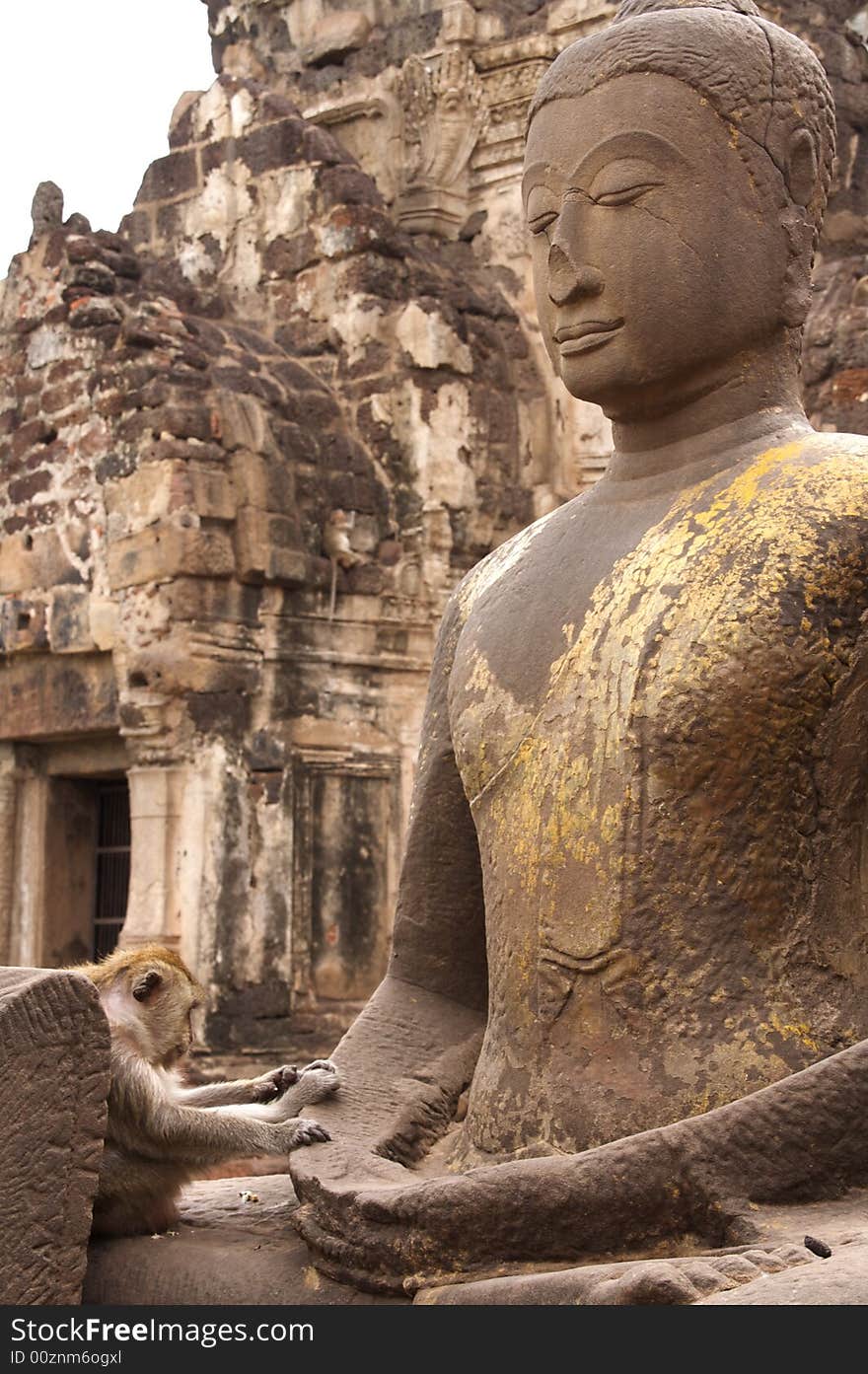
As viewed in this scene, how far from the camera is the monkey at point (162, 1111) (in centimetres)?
316

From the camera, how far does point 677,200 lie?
9.72ft

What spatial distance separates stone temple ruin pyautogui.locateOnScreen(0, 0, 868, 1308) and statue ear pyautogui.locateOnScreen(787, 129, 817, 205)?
569 centimetres

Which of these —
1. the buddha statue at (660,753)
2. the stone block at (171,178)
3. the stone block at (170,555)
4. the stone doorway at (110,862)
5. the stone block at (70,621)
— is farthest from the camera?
the stone block at (171,178)

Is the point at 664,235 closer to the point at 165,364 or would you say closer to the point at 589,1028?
the point at 589,1028

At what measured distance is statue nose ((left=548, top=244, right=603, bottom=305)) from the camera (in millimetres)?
3000

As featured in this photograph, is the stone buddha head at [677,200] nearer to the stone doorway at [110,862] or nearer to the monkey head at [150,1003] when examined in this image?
the monkey head at [150,1003]

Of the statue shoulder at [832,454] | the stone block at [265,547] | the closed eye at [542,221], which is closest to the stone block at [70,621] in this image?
the stone block at [265,547]

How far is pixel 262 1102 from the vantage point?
11.3 feet

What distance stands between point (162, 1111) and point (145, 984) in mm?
247

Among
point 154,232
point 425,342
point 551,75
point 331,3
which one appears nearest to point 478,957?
point 551,75

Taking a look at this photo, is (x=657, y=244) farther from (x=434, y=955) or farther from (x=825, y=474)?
(x=434, y=955)

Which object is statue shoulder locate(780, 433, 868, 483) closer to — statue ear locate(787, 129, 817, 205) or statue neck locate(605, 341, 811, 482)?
statue neck locate(605, 341, 811, 482)

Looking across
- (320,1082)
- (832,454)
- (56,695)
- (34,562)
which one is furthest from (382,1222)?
(34,562)

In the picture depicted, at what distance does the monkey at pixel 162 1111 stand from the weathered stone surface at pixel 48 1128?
248mm
